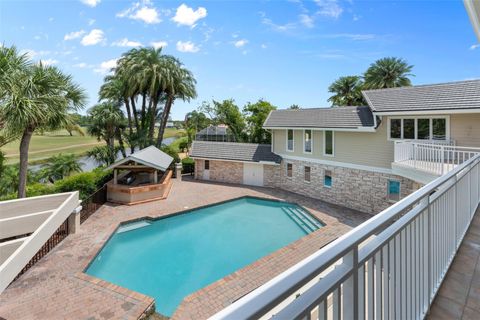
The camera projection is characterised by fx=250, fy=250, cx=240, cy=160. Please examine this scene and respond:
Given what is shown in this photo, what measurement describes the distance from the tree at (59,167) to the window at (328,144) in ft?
61.8

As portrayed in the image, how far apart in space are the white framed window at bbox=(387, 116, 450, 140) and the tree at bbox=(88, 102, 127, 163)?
22838 mm

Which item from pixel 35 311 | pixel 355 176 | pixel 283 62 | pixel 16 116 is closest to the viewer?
pixel 35 311

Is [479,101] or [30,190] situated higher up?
[479,101]

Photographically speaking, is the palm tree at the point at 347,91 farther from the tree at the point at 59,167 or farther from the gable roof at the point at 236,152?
the tree at the point at 59,167

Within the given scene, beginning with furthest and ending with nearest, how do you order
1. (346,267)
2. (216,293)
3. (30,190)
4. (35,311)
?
1. (30,190)
2. (216,293)
3. (35,311)
4. (346,267)

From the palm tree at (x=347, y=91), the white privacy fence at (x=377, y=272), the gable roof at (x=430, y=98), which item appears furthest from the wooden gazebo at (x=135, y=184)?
the palm tree at (x=347, y=91)

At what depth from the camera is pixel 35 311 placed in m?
6.39

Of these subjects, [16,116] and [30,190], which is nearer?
[16,116]

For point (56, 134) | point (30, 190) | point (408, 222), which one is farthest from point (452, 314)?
point (30, 190)

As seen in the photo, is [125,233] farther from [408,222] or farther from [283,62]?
[283,62]

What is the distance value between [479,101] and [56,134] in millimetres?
19655

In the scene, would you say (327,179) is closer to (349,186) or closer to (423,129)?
Result: (349,186)

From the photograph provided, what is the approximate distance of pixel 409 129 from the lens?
1333 cm

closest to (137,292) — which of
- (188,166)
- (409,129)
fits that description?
(409,129)
